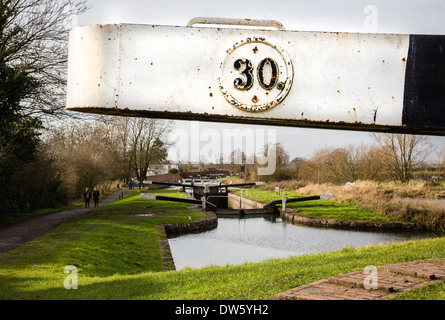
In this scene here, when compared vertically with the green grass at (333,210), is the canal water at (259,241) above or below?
below

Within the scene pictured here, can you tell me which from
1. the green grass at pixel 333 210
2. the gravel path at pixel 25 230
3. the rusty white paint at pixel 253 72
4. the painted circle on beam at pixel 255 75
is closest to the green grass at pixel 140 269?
the gravel path at pixel 25 230

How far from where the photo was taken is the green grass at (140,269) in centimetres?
592

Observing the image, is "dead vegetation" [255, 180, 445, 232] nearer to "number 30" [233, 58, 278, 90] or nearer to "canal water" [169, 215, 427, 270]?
"canal water" [169, 215, 427, 270]

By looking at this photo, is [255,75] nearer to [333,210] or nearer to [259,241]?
[259,241]

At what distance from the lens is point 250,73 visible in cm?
256

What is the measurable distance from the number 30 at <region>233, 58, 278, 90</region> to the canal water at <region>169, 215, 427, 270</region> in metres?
10.9

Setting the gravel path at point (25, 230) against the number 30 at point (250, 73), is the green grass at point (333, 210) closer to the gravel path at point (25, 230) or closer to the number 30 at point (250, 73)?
the gravel path at point (25, 230)

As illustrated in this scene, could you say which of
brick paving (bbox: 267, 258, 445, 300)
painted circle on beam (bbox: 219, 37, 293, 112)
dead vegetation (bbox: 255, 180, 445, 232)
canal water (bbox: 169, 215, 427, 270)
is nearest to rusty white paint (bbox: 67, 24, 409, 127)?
painted circle on beam (bbox: 219, 37, 293, 112)

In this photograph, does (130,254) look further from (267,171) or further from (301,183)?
(267,171)

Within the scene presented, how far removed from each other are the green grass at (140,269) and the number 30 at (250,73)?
104 inches

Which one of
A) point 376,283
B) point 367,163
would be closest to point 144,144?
point 367,163

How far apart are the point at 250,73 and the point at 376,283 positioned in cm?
296

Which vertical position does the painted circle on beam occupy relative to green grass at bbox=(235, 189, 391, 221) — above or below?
above

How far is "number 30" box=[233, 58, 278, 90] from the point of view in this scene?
2549mm
